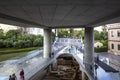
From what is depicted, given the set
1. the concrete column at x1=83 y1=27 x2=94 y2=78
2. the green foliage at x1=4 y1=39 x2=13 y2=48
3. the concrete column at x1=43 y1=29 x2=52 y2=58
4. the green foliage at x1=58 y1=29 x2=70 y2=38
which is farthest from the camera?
the green foliage at x1=58 y1=29 x2=70 y2=38

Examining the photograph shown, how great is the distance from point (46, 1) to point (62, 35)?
6704 centimetres

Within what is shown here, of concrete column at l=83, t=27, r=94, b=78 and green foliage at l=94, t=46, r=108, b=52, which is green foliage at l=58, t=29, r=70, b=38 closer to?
green foliage at l=94, t=46, r=108, b=52

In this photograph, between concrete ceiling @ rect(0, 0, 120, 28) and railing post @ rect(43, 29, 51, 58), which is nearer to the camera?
concrete ceiling @ rect(0, 0, 120, 28)

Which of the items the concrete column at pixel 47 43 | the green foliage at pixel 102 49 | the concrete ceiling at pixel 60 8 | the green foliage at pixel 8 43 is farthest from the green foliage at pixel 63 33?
the concrete ceiling at pixel 60 8

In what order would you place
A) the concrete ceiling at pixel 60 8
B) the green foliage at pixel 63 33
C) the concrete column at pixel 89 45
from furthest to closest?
the green foliage at pixel 63 33
the concrete column at pixel 89 45
the concrete ceiling at pixel 60 8

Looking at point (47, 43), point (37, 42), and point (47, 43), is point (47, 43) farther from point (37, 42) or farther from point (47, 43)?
point (37, 42)

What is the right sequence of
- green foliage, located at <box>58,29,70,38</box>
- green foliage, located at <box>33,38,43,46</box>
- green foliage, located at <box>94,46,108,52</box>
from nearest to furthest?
green foliage, located at <box>94,46,108,52</box>, green foliage, located at <box>33,38,43,46</box>, green foliage, located at <box>58,29,70,38</box>

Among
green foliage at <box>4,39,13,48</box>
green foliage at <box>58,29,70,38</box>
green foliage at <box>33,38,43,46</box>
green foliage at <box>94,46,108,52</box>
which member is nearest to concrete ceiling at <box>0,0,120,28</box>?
green foliage at <box>94,46,108,52</box>

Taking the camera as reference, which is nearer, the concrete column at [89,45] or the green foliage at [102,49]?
the concrete column at [89,45]

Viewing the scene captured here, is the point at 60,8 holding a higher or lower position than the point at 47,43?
higher

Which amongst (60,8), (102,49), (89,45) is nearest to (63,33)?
(102,49)

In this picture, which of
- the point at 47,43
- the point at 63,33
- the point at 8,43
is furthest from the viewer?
the point at 63,33

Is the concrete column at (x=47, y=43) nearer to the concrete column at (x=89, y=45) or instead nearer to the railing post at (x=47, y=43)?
the railing post at (x=47, y=43)

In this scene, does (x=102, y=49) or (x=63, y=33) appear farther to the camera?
(x=63, y=33)
